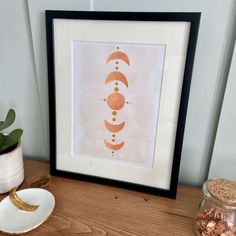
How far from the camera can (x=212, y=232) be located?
539 millimetres

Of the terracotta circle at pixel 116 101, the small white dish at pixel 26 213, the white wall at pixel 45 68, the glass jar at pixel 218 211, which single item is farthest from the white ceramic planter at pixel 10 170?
the glass jar at pixel 218 211

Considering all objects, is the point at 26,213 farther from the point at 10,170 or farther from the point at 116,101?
the point at 116,101

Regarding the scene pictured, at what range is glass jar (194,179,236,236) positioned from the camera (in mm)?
522

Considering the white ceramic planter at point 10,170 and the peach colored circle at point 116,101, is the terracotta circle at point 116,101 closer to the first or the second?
the peach colored circle at point 116,101

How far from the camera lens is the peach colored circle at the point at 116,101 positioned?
65 centimetres

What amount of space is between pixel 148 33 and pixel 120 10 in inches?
4.3

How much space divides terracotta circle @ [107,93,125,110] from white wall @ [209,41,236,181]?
262mm

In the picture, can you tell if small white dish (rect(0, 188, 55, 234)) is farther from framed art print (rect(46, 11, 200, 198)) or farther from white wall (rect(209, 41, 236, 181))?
white wall (rect(209, 41, 236, 181))

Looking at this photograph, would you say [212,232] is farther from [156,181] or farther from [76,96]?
[76,96]

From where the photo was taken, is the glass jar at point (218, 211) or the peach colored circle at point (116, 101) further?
the peach colored circle at point (116, 101)

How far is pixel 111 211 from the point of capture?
24.9 inches

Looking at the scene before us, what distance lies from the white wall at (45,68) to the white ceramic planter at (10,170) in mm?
152

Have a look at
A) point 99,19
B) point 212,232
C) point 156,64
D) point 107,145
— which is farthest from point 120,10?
point 212,232

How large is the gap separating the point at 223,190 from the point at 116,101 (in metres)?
0.33
